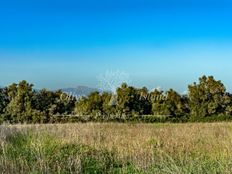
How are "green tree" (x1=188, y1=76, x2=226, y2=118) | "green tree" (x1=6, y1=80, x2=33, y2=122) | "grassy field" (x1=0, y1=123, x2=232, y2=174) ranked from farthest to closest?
"green tree" (x1=188, y1=76, x2=226, y2=118), "green tree" (x1=6, y1=80, x2=33, y2=122), "grassy field" (x1=0, y1=123, x2=232, y2=174)

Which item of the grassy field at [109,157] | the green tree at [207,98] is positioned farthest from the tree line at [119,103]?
the grassy field at [109,157]

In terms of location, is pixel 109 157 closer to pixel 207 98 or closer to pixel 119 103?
pixel 119 103

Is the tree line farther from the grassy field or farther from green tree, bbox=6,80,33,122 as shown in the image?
the grassy field

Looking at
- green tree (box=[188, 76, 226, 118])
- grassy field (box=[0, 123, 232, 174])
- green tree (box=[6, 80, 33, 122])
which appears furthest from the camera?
green tree (box=[188, 76, 226, 118])

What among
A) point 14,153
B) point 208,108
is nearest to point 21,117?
point 208,108

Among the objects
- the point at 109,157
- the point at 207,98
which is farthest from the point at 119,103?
the point at 109,157

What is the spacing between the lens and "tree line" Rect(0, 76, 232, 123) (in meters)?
41.3

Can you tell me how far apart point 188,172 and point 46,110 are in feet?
120

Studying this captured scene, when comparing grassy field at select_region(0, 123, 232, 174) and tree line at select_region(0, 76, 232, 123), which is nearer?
grassy field at select_region(0, 123, 232, 174)

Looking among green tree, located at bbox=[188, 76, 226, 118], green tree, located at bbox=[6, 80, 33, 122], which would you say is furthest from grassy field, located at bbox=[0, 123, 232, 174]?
green tree, located at bbox=[188, 76, 226, 118]

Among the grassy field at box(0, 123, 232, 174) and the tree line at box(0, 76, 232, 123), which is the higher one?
the tree line at box(0, 76, 232, 123)

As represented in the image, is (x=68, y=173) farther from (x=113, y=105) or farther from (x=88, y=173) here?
(x=113, y=105)

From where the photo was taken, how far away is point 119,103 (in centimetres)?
4362

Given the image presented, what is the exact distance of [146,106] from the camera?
45.0 meters
